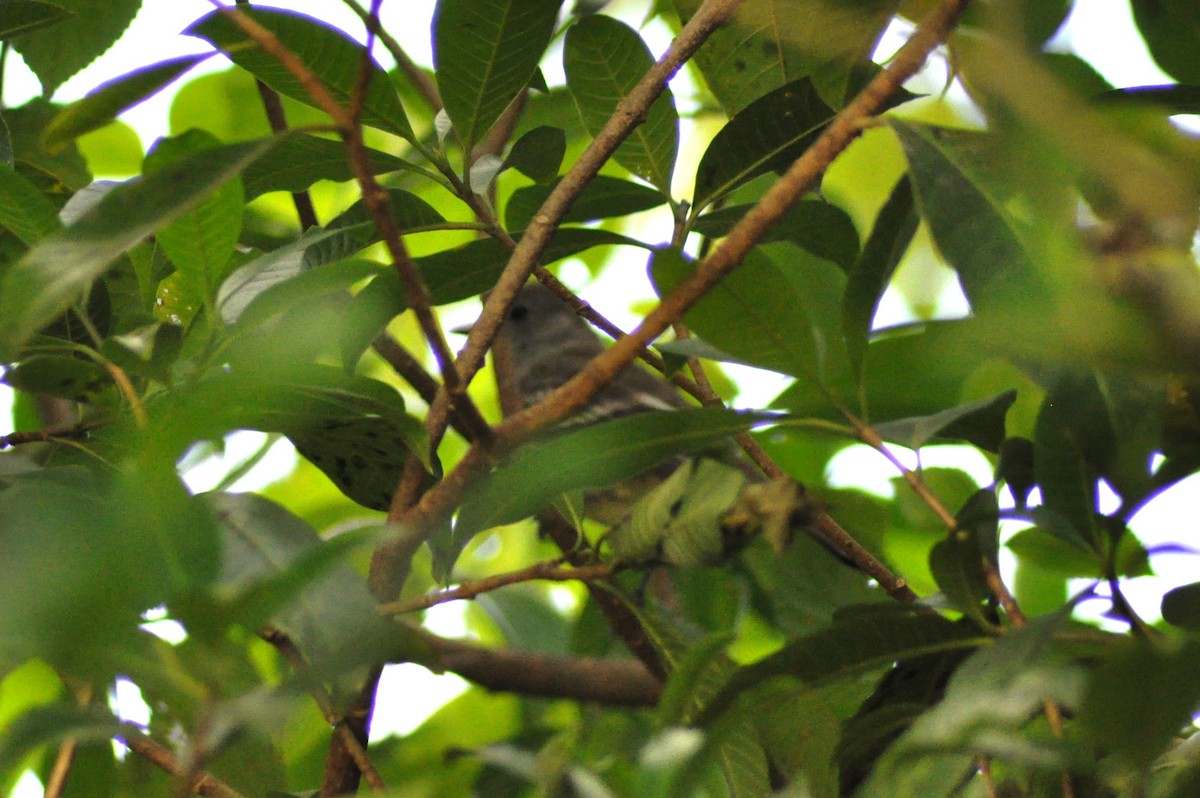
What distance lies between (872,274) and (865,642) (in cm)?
29

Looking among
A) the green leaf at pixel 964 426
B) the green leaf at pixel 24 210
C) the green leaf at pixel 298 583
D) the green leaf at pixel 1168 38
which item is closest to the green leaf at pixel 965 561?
the green leaf at pixel 964 426

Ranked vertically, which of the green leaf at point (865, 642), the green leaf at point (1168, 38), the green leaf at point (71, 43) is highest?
the green leaf at point (71, 43)

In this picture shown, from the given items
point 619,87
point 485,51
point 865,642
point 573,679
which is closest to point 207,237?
point 485,51

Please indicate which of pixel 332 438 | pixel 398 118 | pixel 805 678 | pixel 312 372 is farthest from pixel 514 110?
pixel 805 678

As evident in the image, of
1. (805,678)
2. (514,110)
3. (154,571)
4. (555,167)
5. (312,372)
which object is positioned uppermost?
(514,110)

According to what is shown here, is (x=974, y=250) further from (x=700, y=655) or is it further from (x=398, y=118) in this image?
(x=398, y=118)

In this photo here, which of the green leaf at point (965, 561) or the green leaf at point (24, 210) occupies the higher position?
the green leaf at point (24, 210)

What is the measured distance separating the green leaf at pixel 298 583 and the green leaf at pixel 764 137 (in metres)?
0.61

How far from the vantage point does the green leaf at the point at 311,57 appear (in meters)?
0.94

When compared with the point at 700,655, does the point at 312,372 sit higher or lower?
higher

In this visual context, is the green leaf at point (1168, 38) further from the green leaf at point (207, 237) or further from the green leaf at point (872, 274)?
the green leaf at point (207, 237)

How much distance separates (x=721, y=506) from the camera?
78 centimetres

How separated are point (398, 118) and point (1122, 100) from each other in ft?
2.14

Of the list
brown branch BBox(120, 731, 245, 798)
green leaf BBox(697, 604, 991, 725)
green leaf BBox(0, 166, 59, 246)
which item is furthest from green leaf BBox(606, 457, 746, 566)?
green leaf BBox(0, 166, 59, 246)
